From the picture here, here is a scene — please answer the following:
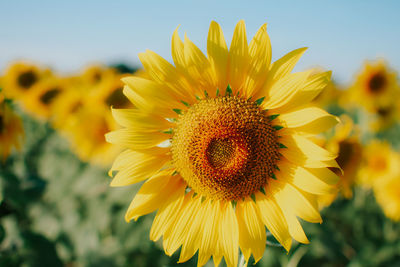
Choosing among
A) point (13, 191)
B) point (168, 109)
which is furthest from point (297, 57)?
point (13, 191)

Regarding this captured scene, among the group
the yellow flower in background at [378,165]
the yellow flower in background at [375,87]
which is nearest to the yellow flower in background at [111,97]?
the yellow flower in background at [378,165]

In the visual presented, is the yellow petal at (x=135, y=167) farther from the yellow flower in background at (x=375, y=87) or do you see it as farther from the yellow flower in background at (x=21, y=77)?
the yellow flower in background at (x=21, y=77)

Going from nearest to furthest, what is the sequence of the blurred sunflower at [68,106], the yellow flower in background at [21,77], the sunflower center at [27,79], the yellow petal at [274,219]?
the yellow petal at [274,219]
the blurred sunflower at [68,106]
the yellow flower in background at [21,77]
the sunflower center at [27,79]

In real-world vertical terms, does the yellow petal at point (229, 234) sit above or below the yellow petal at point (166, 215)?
below

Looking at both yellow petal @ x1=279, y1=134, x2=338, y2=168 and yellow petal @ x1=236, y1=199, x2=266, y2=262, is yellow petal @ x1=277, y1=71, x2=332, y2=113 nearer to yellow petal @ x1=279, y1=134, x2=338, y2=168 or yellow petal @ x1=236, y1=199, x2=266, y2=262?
yellow petal @ x1=279, y1=134, x2=338, y2=168

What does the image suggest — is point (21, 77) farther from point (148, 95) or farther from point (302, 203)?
point (302, 203)

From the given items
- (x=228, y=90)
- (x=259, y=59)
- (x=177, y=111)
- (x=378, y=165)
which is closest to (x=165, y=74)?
(x=177, y=111)

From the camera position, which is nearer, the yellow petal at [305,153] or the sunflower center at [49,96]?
the yellow petal at [305,153]
